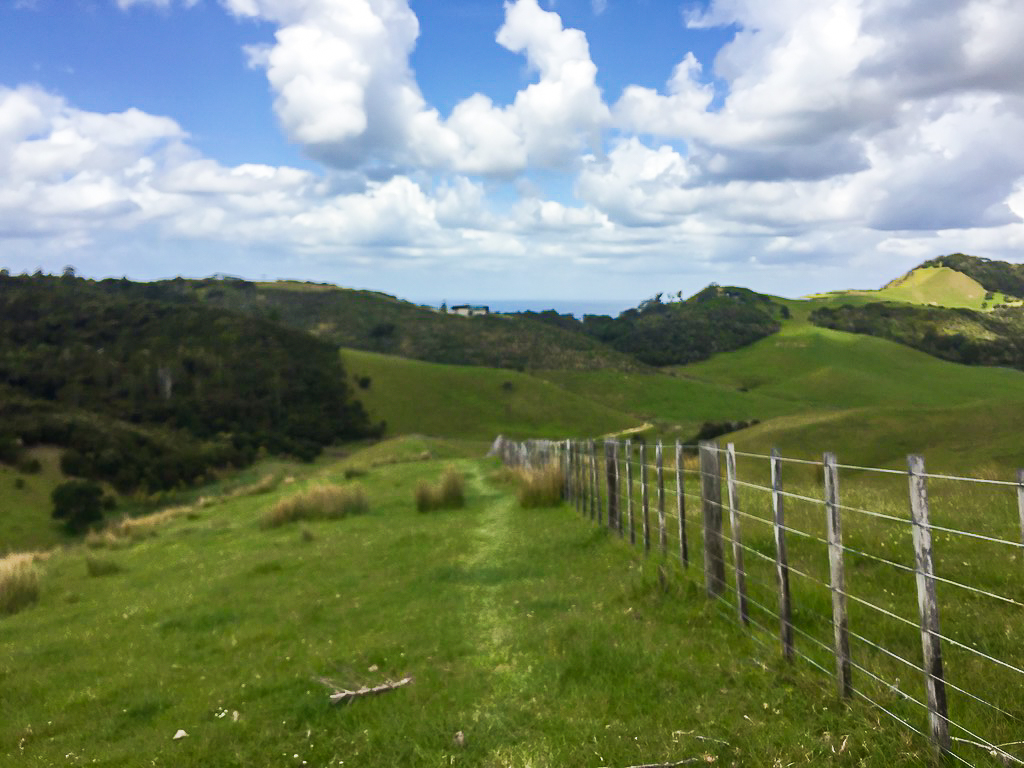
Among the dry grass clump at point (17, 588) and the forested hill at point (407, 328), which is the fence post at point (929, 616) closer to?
the dry grass clump at point (17, 588)

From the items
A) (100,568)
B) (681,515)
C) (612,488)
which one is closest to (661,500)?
(681,515)

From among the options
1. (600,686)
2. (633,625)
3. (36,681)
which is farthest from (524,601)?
(36,681)

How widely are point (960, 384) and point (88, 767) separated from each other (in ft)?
426

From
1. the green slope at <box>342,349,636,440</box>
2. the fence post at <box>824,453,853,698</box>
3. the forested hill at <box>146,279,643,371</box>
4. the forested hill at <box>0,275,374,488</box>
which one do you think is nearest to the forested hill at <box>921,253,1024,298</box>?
the forested hill at <box>146,279,643,371</box>

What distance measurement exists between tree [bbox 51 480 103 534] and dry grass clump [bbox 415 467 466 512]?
32.6 metres

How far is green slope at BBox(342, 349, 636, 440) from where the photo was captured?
97.6 meters

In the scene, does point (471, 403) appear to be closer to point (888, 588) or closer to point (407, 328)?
point (407, 328)

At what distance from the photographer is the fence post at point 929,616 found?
4.54 m

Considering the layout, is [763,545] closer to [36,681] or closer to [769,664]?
[769,664]

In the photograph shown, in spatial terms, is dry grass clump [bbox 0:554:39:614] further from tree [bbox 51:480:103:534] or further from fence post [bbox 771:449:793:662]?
tree [bbox 51:480:103:534]

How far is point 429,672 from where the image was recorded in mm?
7469

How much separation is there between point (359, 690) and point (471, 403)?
97.2 metres

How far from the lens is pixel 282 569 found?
14086 mm

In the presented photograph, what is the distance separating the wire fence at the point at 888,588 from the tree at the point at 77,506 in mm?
41663
